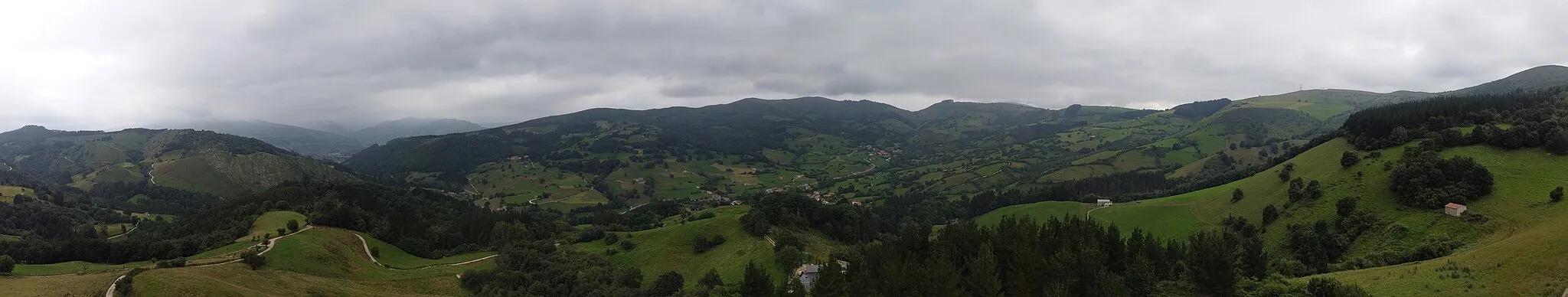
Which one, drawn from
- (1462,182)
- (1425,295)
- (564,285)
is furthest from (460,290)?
(1462,182)

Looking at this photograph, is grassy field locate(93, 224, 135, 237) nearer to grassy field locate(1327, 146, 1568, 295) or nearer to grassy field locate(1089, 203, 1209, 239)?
grassy field locate(1089, 203, 1209, 239)

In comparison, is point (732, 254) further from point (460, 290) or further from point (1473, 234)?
point (1473, 234)

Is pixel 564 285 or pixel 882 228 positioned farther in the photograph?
pixel 882 228

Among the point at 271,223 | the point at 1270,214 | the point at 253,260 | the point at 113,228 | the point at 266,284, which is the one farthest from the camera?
the point at 113,228

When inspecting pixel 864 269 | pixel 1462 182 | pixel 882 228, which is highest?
pixel 1462 182

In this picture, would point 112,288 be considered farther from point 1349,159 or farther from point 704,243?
point 1349,159

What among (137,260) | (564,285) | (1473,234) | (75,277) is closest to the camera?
(75,277)

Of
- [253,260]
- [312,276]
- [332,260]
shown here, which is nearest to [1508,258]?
[312,276]
